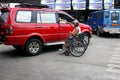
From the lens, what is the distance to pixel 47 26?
10.1m

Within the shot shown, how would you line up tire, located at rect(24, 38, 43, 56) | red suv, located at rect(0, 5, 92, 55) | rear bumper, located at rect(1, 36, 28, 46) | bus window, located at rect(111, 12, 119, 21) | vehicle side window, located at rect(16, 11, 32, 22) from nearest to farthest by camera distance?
rear bumper, located at rect(1, 36, 28, 46), red suv, located at rect(0, 5, 92, 55), vehicle side window, located at rect(16, 11, 32, 22), tire, located at rect(24, 38, 43, 56), bus window, located at rect(111, 12, 119, 21)

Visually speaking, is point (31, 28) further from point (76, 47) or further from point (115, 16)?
point (115, 16)

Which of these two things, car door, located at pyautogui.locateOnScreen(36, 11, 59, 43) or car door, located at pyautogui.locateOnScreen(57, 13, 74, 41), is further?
car door, located at pyautogui.locateOnScreen(57, 13, 74, 41)

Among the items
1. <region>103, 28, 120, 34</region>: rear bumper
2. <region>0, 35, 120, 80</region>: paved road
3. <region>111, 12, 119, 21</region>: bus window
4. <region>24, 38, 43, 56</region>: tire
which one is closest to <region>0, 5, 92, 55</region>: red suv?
<region>24, 38, 43, 56</region>: tire

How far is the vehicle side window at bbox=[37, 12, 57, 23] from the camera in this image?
9.92 metres

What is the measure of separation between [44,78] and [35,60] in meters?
2.43

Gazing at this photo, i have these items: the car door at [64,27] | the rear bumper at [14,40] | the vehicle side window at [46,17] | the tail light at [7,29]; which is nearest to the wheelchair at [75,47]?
the car door at [64,27]

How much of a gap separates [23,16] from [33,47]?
1307mm

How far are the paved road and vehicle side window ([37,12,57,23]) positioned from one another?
1383 millimetres

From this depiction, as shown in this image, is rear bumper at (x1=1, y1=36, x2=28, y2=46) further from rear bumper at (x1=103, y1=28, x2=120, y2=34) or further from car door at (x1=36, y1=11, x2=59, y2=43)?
rear bumper at (x1=103, y1=28, x2=120, y2=34)

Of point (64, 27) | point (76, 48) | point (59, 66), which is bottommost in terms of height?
point (59, 66)

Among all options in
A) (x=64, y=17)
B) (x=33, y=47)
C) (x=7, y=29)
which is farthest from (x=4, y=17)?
(x=64, y=17)

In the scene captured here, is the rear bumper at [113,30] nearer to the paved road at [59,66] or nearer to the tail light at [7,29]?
the paved road at [59,66]

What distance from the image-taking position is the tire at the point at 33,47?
946 centimetres
